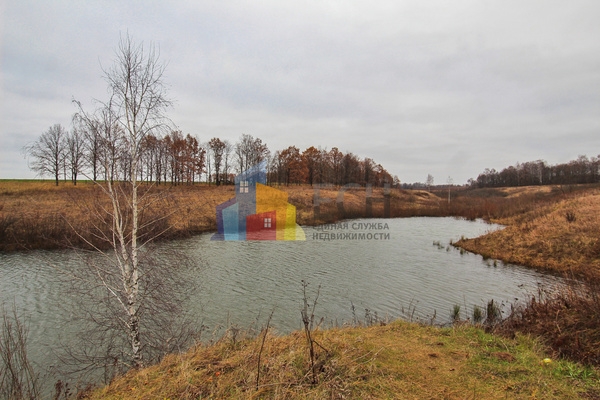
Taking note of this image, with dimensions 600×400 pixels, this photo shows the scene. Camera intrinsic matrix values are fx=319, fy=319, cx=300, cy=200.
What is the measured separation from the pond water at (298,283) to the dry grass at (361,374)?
12.3ft

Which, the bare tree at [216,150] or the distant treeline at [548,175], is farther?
the distant treeline at [548,175]

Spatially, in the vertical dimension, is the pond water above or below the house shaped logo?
below

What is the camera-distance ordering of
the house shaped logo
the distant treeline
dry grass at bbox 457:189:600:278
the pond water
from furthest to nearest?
1. the distant treeline
2. the house shaped logo
3. dry grass at bbox 457:189:600:278
4. the pond water

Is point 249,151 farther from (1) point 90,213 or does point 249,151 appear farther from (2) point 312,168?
(1) point 90,213

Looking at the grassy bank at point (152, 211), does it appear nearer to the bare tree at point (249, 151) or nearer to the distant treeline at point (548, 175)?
the bare tree at point (249, 151)

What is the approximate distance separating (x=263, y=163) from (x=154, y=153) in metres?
58.4

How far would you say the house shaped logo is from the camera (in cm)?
2997

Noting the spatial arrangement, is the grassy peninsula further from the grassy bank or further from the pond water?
the pond water

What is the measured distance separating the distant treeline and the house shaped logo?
83430mm

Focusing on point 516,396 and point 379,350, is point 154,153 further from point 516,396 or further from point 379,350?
point 516,396

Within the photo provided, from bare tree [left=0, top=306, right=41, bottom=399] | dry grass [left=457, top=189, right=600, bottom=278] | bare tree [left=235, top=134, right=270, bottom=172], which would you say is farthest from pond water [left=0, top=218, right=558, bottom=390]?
bare tree [left=235, top=134, right=270, bottom=172]

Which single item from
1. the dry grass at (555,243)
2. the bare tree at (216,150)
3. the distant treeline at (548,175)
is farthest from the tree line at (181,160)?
the distant treeline at (548,175)

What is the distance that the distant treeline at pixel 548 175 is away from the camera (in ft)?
296

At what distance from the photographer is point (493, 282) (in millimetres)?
15453
